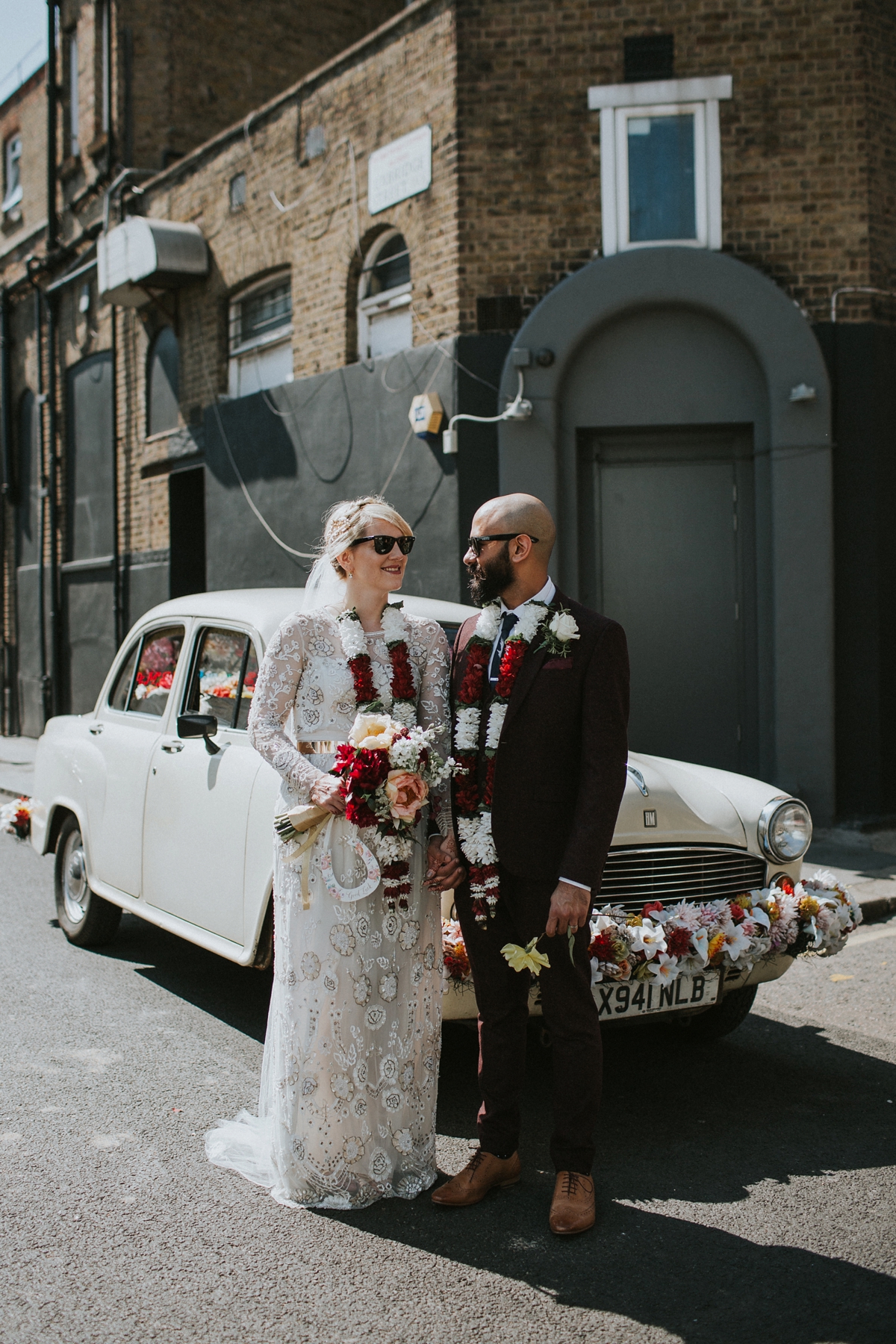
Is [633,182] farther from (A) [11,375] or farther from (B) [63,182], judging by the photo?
(A) [11,375]

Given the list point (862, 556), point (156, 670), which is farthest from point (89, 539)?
point (156, 670)

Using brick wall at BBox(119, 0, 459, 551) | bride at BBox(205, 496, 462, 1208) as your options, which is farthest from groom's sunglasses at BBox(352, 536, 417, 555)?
brick wall at BBox(119, 0, 459, 551)

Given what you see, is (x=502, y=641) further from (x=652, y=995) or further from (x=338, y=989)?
(x=652, y=995)

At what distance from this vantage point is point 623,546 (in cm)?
999

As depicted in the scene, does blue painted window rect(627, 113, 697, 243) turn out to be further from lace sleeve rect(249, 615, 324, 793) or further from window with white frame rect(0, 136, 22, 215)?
window with white frame rect(0, 136, 22, 215)

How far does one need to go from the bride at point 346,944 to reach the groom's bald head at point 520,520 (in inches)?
11.2

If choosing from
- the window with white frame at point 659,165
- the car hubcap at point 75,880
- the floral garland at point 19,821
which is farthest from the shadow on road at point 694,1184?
the window with white frame at point 659,165

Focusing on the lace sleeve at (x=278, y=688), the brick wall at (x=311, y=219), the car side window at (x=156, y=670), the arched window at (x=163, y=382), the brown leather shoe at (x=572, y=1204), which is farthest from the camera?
the arched window at (x=163, y=382)

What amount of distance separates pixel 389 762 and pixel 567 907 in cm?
63

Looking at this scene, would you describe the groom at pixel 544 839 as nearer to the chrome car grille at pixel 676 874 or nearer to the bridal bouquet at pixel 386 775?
the bridal bouquet at pixel 386 775

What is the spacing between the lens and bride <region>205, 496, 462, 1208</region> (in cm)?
336

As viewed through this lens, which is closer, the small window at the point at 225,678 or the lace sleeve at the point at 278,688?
the lace sleeve at the point at 278,688

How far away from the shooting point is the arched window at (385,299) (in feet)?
35.9

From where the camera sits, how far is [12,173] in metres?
19.5
